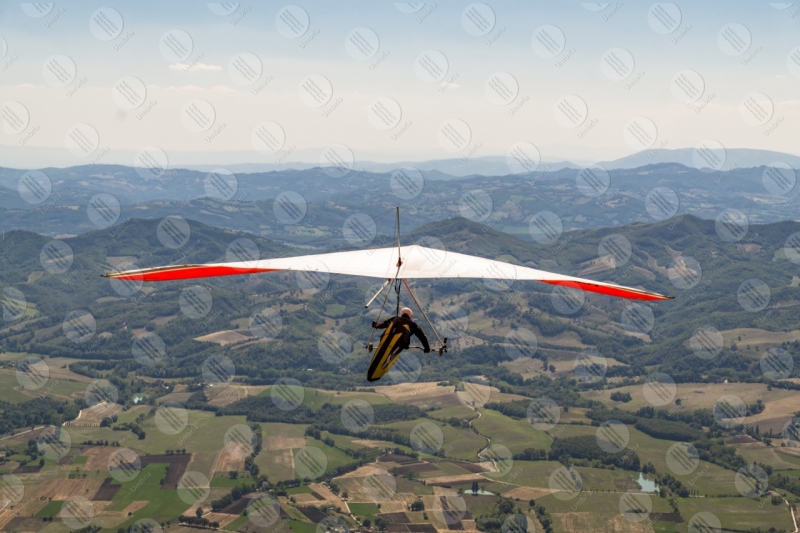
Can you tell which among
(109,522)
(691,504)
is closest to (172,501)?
(109,522)

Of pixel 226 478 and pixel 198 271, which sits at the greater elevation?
pixel 198 271

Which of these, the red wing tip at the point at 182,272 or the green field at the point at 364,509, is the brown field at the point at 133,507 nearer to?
the green field at the point at 364,509

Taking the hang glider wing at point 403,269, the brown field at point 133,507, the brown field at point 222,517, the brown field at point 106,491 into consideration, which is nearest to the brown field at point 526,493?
the brown field at point 222,517

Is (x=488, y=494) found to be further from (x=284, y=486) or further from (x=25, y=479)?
(x=25, y=479)

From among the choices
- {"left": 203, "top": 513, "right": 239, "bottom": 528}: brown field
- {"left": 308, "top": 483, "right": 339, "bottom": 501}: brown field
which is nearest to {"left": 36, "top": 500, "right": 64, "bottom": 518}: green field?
{"left": 203, "top": 513, "right": 239, "bottom": 528}: brown field

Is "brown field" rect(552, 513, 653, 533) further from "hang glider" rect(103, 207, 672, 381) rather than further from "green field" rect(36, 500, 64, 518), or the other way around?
"hang glider" rect(103, 207, 672, 381)
